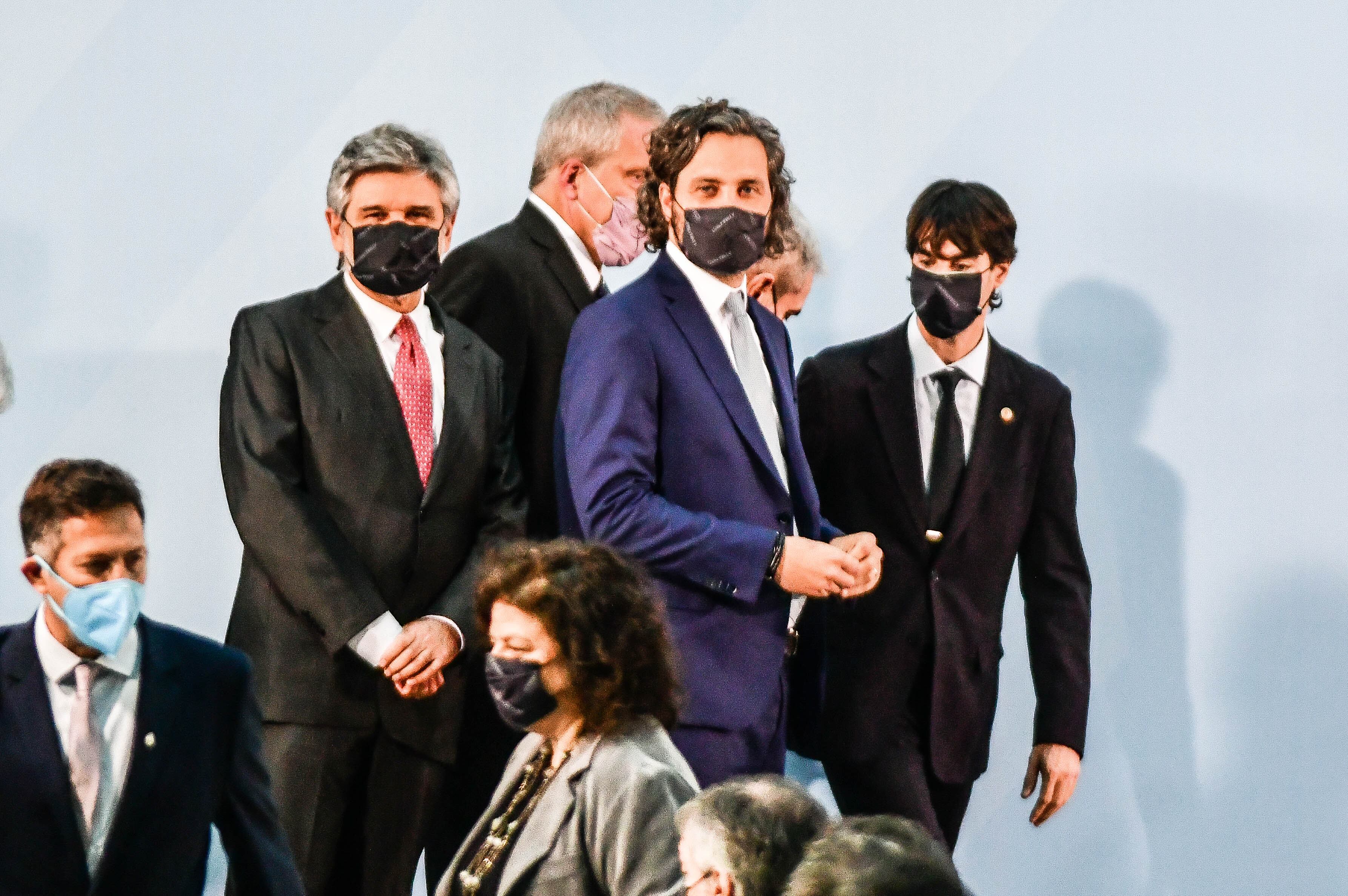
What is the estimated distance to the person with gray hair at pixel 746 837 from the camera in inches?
101

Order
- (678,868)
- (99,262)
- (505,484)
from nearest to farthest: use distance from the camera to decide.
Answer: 1. (678,868)
2. (505,484)
3. (99,262)

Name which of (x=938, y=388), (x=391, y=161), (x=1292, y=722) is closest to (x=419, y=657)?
(x=391, y=161)

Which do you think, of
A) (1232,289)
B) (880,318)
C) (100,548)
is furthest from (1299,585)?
(100,548)

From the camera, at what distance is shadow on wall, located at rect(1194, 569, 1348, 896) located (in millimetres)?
5203

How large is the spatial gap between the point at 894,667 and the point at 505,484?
0.80m

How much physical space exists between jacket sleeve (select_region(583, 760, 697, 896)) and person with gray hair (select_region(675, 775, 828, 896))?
0.69ft

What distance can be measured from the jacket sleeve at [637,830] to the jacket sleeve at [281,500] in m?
0.84

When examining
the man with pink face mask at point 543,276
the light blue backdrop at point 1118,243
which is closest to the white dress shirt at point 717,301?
the man with pink face mask at point 543,276

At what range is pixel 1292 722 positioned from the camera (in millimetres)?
5211

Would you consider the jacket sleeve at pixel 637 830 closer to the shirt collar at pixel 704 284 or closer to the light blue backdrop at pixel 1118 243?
the shirt collar at pixel 704 284

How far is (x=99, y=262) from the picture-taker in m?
5.06

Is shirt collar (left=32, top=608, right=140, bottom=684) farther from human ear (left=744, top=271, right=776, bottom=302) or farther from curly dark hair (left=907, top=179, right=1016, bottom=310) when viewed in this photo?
human ear (left=744, top=271, right=776, bottom=302)

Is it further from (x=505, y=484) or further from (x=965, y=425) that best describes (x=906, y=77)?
(x=505, y=484)

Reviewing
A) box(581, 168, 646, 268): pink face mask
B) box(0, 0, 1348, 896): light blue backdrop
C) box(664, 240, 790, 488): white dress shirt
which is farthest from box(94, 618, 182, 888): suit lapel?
box(0, 0, 1348, 896): light blue backdrop
